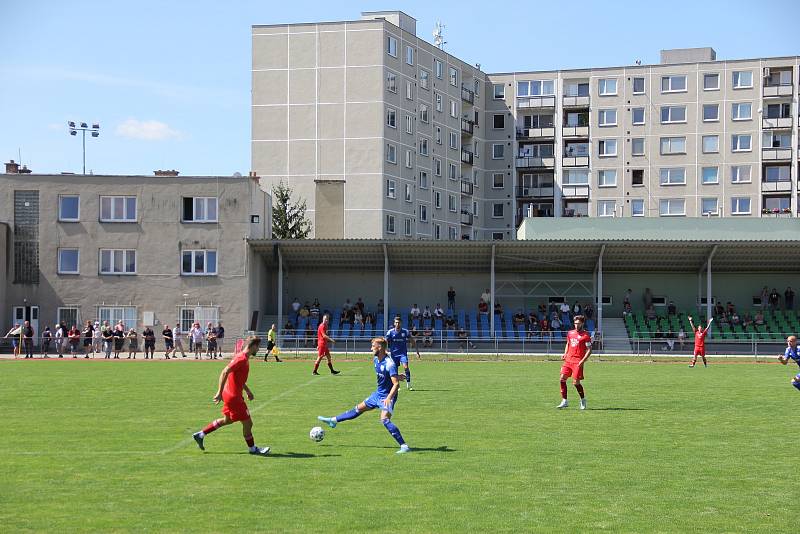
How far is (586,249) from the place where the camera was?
182ft

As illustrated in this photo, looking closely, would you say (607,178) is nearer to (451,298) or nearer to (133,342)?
(451,298)

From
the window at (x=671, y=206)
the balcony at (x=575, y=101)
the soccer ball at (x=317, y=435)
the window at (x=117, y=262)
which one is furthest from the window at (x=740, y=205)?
the soccer ball at (x=317, y=435)

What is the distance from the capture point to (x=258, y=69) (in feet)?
250

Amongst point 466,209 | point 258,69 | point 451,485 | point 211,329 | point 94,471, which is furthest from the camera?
point 466,209

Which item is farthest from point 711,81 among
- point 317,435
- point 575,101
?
point 317,435

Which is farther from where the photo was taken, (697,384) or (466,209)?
(466,209)

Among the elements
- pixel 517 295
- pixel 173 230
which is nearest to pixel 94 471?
pixel 173 230

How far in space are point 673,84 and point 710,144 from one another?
6357 millimetres

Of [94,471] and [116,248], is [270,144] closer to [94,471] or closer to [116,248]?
[116,248]

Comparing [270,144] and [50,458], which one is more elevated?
[270,144]

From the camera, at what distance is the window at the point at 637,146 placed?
88.8 meters

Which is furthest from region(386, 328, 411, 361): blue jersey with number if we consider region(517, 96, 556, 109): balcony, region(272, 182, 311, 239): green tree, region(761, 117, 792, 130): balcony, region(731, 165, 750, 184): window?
region(761, 117, 792, 130): balcony

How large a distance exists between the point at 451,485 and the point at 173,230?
4505 centimetres

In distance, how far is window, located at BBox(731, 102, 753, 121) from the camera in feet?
283
